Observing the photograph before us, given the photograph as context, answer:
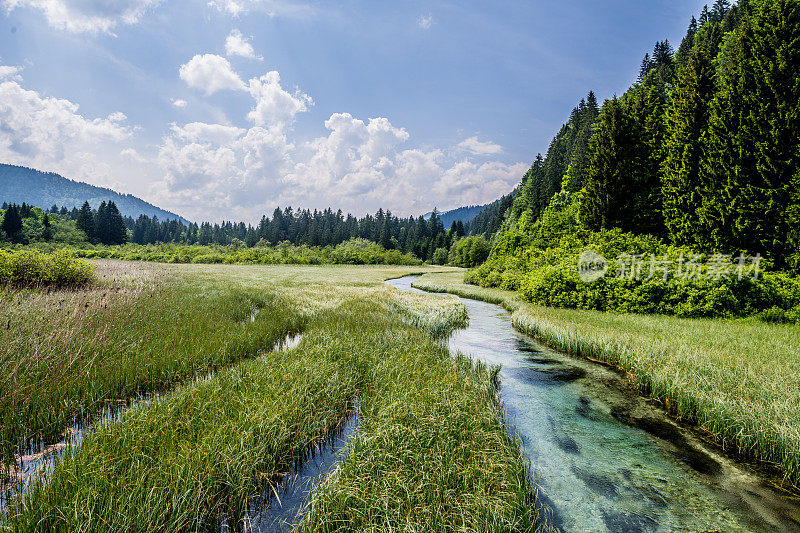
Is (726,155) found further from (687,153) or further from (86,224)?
(86,224)

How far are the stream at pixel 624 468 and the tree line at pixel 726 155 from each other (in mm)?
16684

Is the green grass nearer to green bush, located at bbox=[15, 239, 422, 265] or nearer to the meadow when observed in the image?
the meadow

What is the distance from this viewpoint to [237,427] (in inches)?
187

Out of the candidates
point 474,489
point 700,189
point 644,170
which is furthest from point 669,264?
point 474,489

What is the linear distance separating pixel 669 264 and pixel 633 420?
1440 centimetres

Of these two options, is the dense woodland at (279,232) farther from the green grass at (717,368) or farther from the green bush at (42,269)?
the green grass at (717,368)

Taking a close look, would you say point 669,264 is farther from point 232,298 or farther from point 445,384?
point 232,298

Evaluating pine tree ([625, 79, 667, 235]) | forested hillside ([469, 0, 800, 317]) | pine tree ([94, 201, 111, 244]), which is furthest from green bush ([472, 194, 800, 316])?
pine tree ([94, 201, 111, 244])

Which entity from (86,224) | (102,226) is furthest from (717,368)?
(102,226)

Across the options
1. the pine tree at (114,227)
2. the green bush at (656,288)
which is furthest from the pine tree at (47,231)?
the green bush at (656,288)

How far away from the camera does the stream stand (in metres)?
4.10

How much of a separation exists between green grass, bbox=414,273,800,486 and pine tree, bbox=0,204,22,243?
7048cm

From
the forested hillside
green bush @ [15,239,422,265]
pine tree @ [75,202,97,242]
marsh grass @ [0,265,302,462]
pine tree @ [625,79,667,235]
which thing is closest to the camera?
marsh grass @ [0,265,302,462]

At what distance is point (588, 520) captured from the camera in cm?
412
